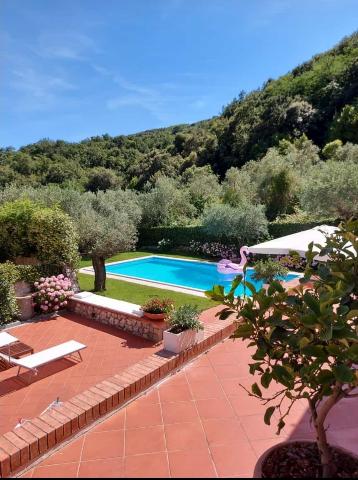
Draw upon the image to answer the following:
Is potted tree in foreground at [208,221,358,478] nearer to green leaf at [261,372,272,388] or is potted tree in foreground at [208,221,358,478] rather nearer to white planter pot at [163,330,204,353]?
green leaf at [261,372,272,388]

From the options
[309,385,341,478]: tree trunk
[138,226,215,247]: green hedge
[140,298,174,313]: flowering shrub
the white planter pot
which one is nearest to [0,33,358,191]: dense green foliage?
[138,226,215,247]: green hedge

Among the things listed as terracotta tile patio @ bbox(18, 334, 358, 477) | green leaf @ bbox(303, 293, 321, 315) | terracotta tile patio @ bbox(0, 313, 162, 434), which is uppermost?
green leaf @ bbox(303, 293, 321, 315)

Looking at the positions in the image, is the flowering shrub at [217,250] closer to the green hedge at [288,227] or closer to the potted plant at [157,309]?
the green hedge at [288,227]

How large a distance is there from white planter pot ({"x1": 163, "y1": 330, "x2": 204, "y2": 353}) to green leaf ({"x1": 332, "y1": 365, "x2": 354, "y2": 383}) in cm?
442

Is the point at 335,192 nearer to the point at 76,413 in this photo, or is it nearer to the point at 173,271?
the point at 173,271

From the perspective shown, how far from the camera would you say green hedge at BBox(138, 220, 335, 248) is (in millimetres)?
20703

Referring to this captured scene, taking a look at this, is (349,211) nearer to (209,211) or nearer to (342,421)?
(209,211)

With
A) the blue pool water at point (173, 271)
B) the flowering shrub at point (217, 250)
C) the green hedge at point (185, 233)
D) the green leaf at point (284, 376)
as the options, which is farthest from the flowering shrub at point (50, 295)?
the green hedge at point (185, 233)

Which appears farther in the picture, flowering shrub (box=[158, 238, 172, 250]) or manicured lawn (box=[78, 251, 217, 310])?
flowering shrub (box=[158, 238, 172, 250])

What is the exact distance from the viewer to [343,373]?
1.84m

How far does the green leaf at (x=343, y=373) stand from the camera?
1800mm

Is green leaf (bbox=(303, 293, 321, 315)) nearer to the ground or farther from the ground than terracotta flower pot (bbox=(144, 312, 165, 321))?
farther from the ground

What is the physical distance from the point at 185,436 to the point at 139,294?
8.30 metres

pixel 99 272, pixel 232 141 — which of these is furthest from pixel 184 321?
pixel 232 141
